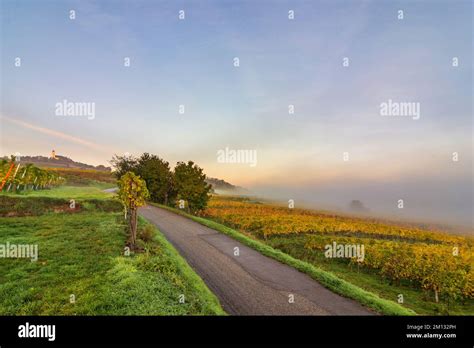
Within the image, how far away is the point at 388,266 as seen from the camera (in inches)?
682

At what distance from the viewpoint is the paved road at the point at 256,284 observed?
9.64m

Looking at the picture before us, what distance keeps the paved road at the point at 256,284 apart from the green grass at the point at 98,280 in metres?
0.92

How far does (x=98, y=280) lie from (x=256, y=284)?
6946mm

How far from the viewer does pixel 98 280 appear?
35.7 feet

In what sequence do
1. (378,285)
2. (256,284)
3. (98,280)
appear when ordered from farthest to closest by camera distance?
(378,285) < (256,284) < (98,280)

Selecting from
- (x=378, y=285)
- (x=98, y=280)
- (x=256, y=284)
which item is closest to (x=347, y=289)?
(x=256, y=284)

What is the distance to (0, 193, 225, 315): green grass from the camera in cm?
864

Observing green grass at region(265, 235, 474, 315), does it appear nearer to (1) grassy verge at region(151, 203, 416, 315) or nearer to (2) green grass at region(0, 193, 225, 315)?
(1) grassy verge at region(151, 203, 416, 315)

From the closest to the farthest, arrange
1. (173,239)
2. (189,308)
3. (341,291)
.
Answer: (189,308) < (341,291) < (173,239)

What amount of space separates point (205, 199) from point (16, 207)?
73.1 feet

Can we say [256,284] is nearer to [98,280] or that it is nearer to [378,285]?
[98,280]

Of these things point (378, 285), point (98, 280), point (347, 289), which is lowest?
point (378, 285)
